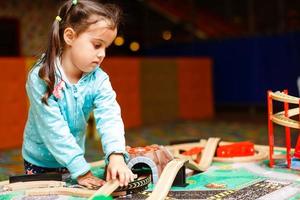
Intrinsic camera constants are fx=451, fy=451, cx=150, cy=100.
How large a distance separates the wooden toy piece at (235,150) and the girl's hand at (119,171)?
1.44 ft

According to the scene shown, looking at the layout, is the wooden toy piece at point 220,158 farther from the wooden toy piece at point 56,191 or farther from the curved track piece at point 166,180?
the wooden toy piece at point 56,191

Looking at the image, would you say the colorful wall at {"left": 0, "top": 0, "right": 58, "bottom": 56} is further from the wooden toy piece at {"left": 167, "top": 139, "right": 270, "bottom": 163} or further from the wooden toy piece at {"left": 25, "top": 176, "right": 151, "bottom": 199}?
the wooden toy piece at {"left": 25, "top": 176, "right": 151, "bottom": 199}

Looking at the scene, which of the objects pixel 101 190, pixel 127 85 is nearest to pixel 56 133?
pixel 101 190

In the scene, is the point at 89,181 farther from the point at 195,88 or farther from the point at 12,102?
the point at 195,88

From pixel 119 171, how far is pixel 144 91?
258 cm

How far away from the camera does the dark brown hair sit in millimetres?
953

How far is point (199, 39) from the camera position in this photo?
458 cm

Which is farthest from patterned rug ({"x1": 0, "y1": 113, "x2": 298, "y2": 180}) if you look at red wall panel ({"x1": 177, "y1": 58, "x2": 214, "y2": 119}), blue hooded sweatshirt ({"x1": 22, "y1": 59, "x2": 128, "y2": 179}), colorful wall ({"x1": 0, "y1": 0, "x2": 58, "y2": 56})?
colorful wall ({"x1": 0, "y1": 0, "x2": 58, "y2": 56})

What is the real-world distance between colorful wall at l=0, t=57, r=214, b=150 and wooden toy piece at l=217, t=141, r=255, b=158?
1.58 metres

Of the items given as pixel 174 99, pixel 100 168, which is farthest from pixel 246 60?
pixel 100 168

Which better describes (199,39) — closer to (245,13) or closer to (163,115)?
(245,13)

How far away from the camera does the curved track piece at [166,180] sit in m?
0.86

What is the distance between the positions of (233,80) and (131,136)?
1.84m

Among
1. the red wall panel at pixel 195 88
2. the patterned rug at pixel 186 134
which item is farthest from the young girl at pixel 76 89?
the red wall panel at pixel 195 88
